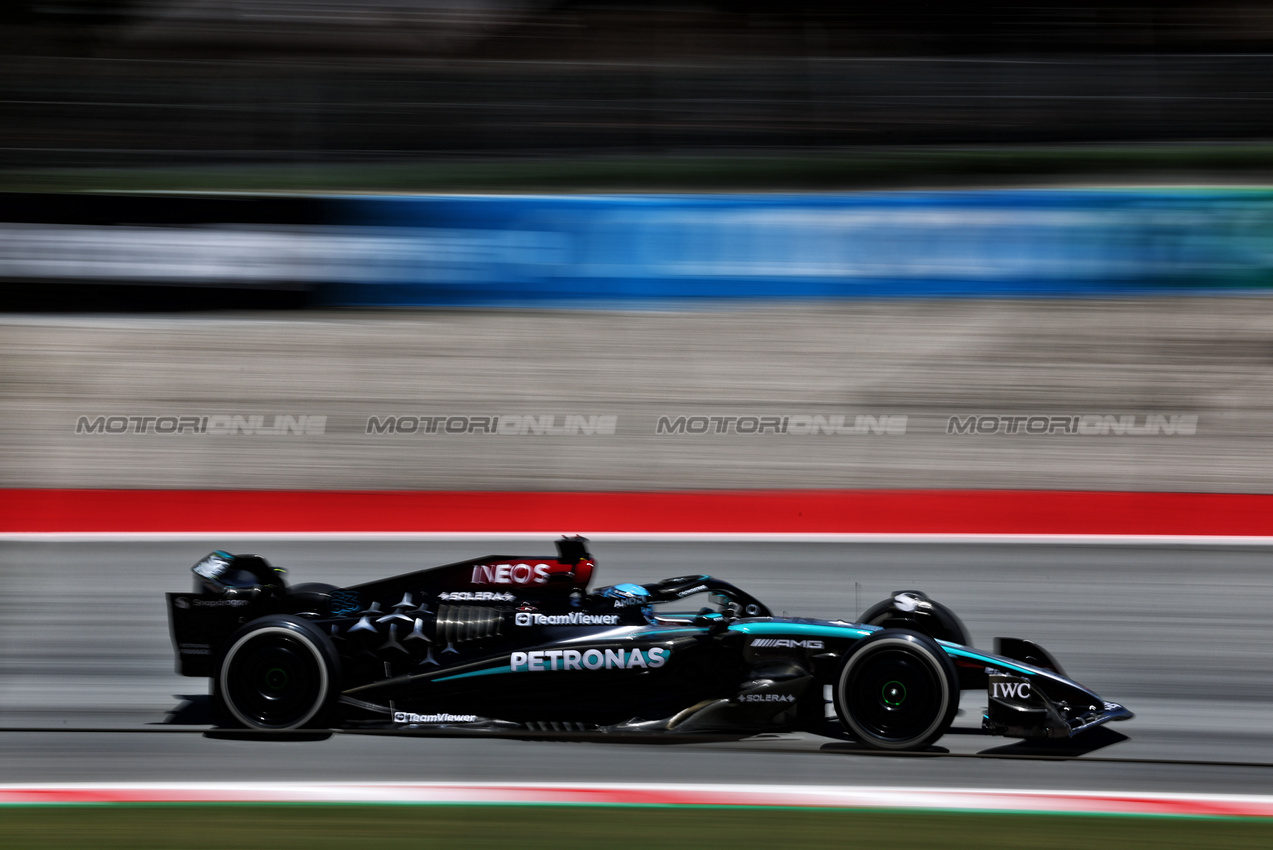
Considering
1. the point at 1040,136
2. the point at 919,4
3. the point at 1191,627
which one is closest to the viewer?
the point at 1191,627

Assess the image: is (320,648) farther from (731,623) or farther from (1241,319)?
(1241,319)

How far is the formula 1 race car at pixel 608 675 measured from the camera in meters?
4.57

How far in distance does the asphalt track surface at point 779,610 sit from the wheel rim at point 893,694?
112 millimetres

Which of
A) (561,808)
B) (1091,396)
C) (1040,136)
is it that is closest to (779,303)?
(1091,396)

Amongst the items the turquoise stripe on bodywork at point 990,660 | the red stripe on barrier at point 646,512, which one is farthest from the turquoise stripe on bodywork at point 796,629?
the red stripe on barrier at point 646,512

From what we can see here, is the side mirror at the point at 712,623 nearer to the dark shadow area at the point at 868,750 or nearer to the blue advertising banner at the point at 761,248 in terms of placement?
the dark shadow area at the point at 868,750

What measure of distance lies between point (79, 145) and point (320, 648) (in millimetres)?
8579

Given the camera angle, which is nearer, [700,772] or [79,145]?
[700,772]

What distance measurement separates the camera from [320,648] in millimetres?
4664

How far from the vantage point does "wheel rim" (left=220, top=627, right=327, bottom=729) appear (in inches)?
184

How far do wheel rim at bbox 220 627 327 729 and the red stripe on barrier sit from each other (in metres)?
3.86

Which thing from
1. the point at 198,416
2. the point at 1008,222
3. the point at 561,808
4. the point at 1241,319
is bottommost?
the point at 561,808

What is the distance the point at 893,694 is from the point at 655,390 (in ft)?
17.1

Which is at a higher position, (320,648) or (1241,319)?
(1241,319)
